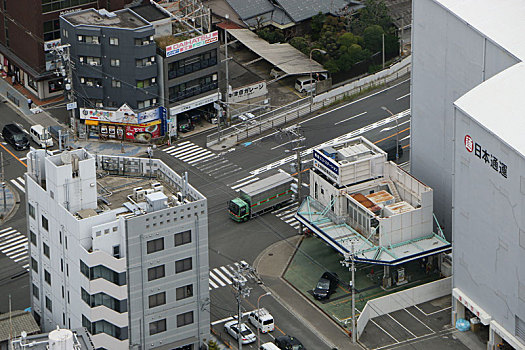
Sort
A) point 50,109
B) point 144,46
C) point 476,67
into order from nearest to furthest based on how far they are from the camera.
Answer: point 476,67
point 144,46
point 50,109

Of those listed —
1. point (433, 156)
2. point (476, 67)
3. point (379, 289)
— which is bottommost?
point (379, 289)

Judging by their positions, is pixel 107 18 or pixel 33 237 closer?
pixel 33 237

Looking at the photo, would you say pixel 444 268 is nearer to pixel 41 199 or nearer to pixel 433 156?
pixel 433 156

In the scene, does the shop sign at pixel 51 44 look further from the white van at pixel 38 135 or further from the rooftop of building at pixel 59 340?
the rooftop of building at pixel 59 340

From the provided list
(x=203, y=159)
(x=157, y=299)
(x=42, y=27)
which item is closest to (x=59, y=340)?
(x=157, y=299)

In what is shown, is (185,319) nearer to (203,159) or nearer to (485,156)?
(485,156)

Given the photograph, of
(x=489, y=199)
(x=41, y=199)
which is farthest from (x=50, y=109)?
(x=489, y=199)
